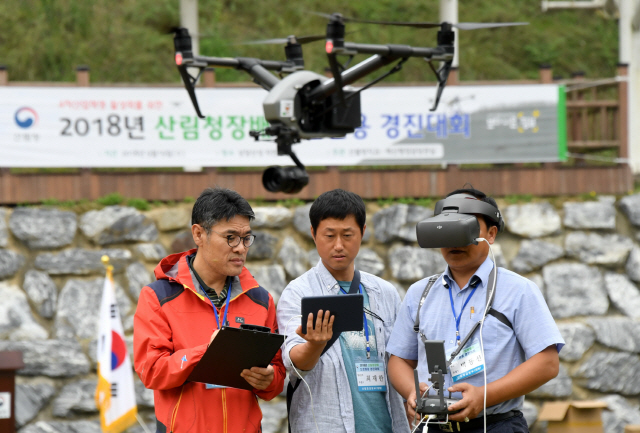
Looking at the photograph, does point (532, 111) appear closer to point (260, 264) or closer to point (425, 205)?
point (425, 205)

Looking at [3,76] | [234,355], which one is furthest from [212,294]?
[3,76]

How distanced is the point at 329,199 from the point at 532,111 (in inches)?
187

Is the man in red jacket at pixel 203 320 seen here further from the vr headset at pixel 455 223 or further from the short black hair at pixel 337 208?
the vr headset at pixel 455 223

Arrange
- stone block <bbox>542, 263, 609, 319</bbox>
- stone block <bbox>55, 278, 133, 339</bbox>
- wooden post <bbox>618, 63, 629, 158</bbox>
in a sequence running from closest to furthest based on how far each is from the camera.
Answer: stone block <bbox>55, 278, 133, 339</bbox>, stone block <bbox>542, 263, 609, 319</bbox>, wooden post <bbox>618, 63, 629, 158</bbox>

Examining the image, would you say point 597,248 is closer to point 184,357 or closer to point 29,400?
point 29,400

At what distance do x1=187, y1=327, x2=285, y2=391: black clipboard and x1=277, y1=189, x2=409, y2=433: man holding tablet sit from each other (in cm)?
13

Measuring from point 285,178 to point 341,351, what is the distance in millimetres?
2831

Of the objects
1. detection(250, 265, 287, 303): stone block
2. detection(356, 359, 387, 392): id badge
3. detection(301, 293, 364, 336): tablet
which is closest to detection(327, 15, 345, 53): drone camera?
detection(356, 359, 387, 392): id badge

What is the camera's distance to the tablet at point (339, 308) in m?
2.46

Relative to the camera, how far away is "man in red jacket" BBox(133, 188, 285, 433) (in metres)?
2.62

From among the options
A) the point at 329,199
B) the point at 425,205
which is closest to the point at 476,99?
the point at 425,205

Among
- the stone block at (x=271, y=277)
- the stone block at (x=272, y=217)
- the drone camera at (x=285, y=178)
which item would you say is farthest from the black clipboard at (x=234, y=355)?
the stone block at (x=272, y=217)

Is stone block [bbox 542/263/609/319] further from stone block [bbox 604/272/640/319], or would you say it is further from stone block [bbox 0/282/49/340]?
stone block [bbox 0/282/49/340]

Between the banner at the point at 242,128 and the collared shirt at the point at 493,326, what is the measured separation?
433 centimetres
